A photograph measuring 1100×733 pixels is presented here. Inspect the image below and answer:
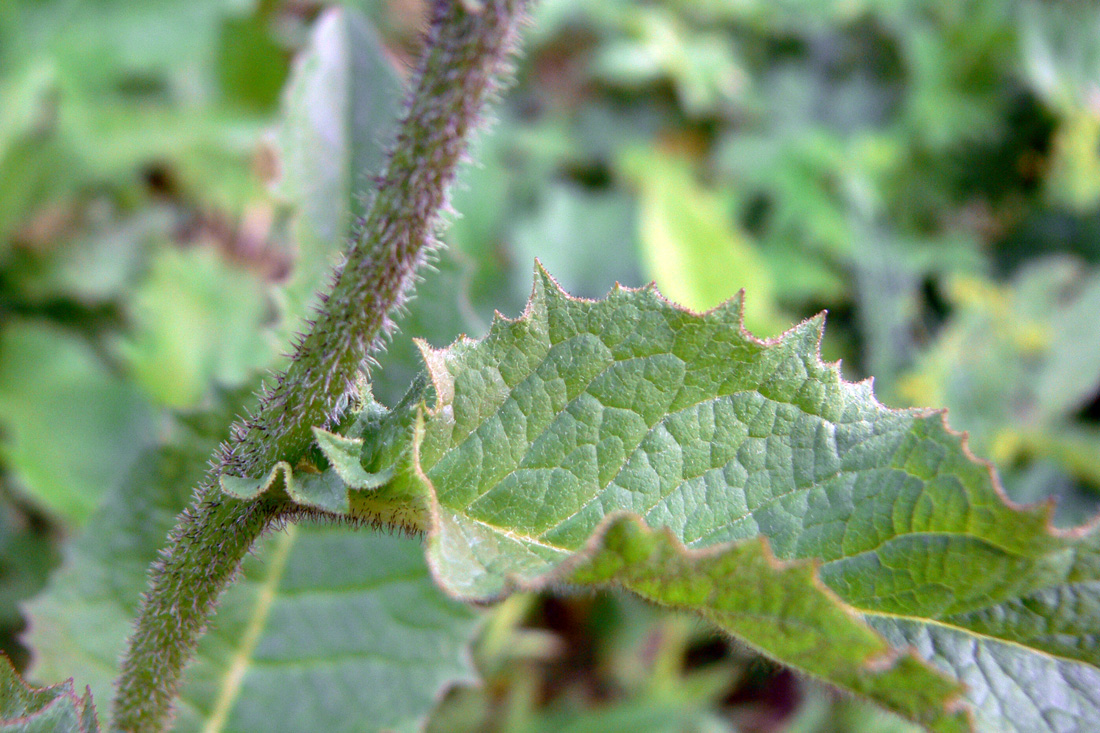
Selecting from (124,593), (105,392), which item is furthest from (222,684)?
(105,392)

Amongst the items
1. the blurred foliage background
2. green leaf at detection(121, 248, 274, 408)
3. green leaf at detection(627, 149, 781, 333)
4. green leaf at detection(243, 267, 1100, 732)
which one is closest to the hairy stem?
green leaf at detection(243, 267, 1100, 732)

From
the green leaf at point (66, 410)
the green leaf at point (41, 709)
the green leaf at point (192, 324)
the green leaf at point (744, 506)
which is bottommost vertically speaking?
the green leaf at point (66, 410)

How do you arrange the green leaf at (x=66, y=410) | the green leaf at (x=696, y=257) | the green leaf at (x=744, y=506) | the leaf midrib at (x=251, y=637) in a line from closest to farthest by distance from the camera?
the green leaf at (x=744, y=506) → the leaf midrib at (x=251, y=637) → the green leaf at (x=66, y=410) → the green leaf at (x=696, y=257)

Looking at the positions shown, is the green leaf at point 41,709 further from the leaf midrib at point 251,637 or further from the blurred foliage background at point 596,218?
the blurred foliage background at point 596,218

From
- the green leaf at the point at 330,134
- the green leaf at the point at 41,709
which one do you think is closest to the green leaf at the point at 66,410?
the green leaf at the point at 330,134

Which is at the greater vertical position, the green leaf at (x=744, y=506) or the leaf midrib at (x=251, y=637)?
the green leaf at (x=744, y=506)

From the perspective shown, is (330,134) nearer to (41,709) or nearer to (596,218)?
(41,709)

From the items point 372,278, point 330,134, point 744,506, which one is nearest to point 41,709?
point 372,278
